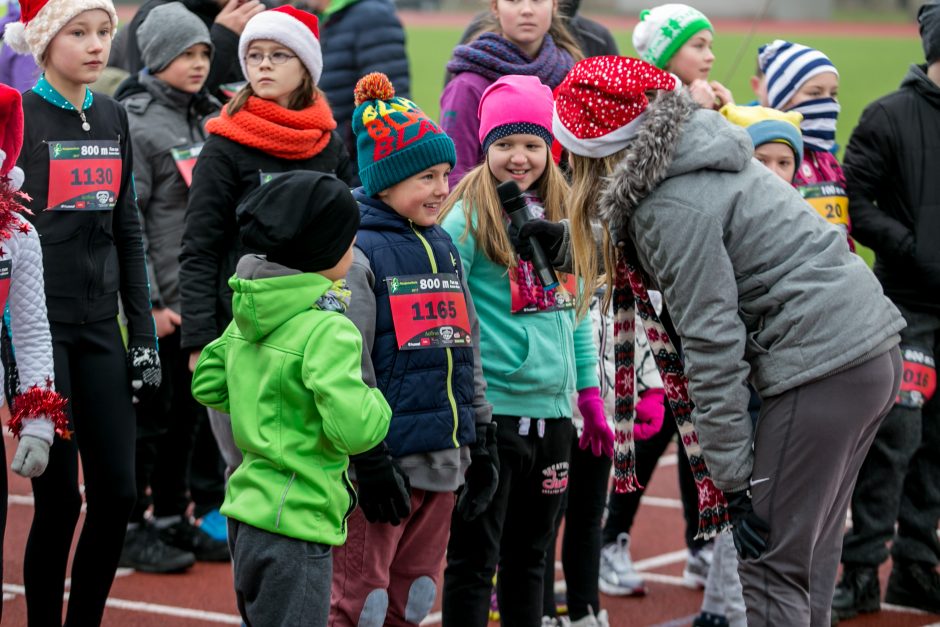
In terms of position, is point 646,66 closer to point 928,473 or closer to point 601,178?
point 601,178

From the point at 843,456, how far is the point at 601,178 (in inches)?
40.5

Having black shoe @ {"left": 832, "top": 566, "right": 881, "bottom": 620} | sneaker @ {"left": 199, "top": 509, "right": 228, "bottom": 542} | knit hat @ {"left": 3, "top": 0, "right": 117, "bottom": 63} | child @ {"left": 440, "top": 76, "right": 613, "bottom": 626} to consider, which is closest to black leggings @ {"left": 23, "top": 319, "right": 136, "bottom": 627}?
knit hat @ {"left": 3, "top": 0, "right": 117, "bottom": 63}

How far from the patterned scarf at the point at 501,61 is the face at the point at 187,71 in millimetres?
1093

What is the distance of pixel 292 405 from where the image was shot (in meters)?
3.43

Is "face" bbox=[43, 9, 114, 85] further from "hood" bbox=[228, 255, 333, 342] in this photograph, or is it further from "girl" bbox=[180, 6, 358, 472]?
"hood" bbox=[228, 255, 333, 342]

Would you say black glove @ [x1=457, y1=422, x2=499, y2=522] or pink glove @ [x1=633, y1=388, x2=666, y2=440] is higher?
black glove @ [x1=457, y1=422, x2=499, y2=522]

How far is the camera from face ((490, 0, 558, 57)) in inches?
223

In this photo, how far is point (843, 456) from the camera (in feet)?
12.0

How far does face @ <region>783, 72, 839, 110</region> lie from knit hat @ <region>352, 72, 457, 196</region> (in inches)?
88.2

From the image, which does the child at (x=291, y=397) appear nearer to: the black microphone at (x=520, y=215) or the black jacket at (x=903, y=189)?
the black microphone at (x=520, y=215)

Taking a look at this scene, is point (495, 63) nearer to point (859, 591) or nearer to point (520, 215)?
point (520, 215)

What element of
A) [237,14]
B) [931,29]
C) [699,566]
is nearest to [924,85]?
[931,29]

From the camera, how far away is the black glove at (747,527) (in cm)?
367

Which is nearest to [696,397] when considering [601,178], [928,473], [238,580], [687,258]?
[687,258]
